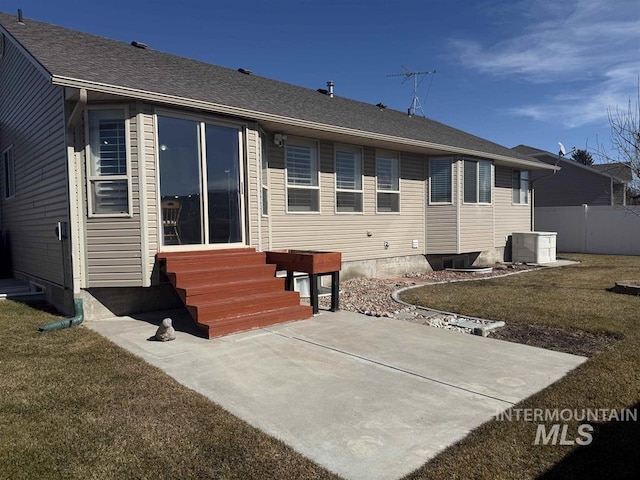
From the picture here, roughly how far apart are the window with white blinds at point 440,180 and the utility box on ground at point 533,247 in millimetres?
4134

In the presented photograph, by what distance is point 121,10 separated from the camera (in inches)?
410

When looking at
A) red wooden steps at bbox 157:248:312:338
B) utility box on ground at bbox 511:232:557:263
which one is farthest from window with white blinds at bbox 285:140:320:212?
utility box on ground at bbox 511:232:557:263

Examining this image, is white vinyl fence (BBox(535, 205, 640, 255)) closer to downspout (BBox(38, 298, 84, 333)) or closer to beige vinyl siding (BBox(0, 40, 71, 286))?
downspout (BBox(38, 298, 84, 333))

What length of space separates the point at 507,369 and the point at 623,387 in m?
0.92

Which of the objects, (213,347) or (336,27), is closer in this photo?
(213,347)

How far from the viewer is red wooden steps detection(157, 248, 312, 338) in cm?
557

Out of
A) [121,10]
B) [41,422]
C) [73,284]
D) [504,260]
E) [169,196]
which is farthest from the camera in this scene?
[504,260]

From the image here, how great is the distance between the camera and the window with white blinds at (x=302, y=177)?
8.98 m

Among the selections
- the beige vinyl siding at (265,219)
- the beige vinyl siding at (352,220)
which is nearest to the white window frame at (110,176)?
the beige vinyl siding at (265,219)

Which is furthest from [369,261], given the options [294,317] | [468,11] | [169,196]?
[468,11]

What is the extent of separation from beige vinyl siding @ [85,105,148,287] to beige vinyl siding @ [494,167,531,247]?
11.4 metres

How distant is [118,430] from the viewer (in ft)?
9.70

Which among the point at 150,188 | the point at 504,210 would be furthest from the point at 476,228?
the point at 150,188

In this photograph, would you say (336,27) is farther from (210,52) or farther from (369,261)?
(369,261)
